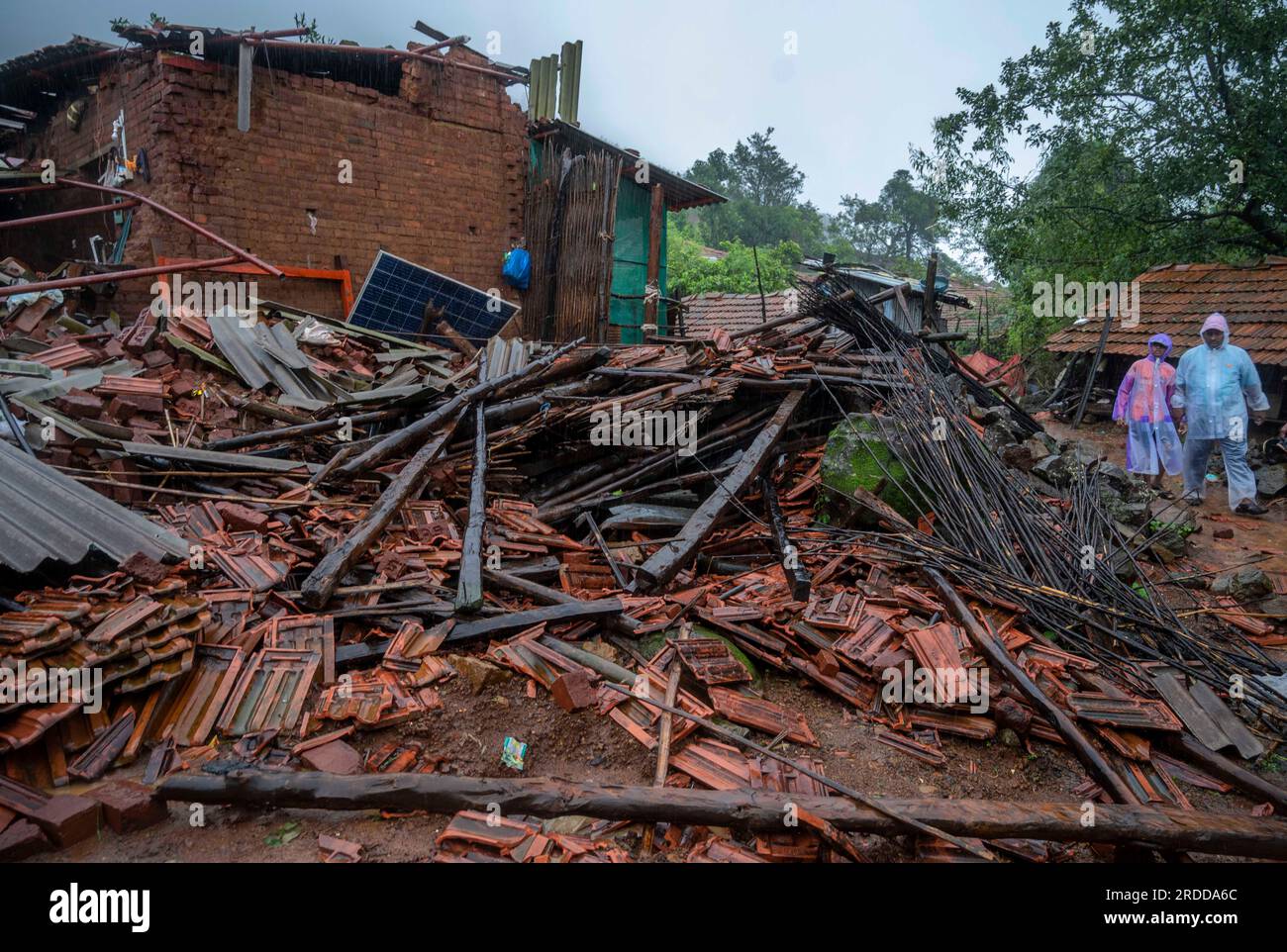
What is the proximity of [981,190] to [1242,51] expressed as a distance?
426 centimetres

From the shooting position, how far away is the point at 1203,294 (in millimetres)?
12477

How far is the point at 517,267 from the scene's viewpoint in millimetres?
11805

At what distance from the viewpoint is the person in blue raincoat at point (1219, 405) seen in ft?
27.5

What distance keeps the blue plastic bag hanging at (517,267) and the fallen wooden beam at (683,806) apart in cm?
987

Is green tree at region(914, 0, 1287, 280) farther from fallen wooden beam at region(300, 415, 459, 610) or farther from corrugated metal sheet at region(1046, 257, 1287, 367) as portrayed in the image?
fallen wooden beam at region(300, 415, 459, 610)

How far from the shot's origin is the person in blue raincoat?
839 cm

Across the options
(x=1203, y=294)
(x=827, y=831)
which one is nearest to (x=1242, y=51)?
(x=1203, y=294)

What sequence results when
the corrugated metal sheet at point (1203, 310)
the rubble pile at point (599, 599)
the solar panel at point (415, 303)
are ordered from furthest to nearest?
the corrugated metal sheet at point (1203, 310)
the solar panel at point (415, 303)
the rubble pile at point (599, 599)

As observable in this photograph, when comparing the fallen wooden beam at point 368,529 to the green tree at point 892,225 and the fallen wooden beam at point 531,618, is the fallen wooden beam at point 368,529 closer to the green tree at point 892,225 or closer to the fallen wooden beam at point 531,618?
the fallen wooden beam at point 531,618

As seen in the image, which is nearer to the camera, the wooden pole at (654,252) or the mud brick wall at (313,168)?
the mud brick wall at (313,168)

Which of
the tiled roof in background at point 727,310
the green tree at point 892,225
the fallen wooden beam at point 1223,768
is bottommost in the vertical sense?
the fallen wooden beam at point 1223,768

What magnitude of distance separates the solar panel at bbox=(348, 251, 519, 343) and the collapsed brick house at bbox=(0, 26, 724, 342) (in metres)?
0.35

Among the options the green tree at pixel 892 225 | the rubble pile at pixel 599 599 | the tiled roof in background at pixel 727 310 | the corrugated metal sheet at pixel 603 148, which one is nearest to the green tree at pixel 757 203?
the green tree at pixel 892 225
